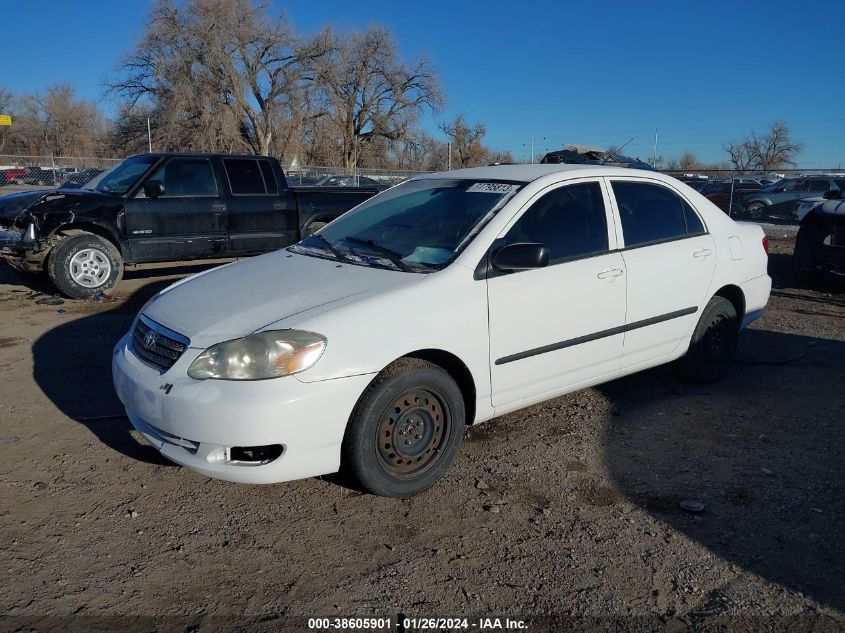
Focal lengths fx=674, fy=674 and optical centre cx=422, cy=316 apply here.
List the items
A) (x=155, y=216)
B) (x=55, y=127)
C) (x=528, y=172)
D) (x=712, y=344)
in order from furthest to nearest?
(x=55, y=127) < (x=155, y=216) < (x=712, y=344) < (x=528, y=172)

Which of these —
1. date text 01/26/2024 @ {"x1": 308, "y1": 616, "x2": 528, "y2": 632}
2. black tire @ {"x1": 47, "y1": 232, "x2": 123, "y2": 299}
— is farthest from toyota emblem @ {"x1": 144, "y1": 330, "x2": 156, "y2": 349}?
black tire @ {"x1": 47, "y1": 232, "x2": 123, "y2": 299}

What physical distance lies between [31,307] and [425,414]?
645cm

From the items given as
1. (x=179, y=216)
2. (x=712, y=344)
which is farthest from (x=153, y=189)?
(x=712, y=344)

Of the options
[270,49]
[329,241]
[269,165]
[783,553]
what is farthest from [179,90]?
[783,553]

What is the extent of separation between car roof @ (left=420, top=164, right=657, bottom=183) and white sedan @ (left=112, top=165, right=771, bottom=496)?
0.02 m

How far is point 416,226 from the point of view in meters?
4.22

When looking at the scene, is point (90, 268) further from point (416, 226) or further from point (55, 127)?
point (55, 127)

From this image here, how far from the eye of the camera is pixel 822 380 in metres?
5.40

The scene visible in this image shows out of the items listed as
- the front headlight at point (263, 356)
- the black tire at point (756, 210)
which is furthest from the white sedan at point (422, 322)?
the black tire at point (756, 210)

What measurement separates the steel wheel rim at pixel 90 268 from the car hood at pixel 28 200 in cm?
72

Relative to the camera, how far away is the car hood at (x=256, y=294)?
3.27 metres

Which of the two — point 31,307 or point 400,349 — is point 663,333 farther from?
point 31,307

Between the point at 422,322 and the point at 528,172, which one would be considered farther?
the point at 528,172

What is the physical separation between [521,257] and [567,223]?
734 millimetres
